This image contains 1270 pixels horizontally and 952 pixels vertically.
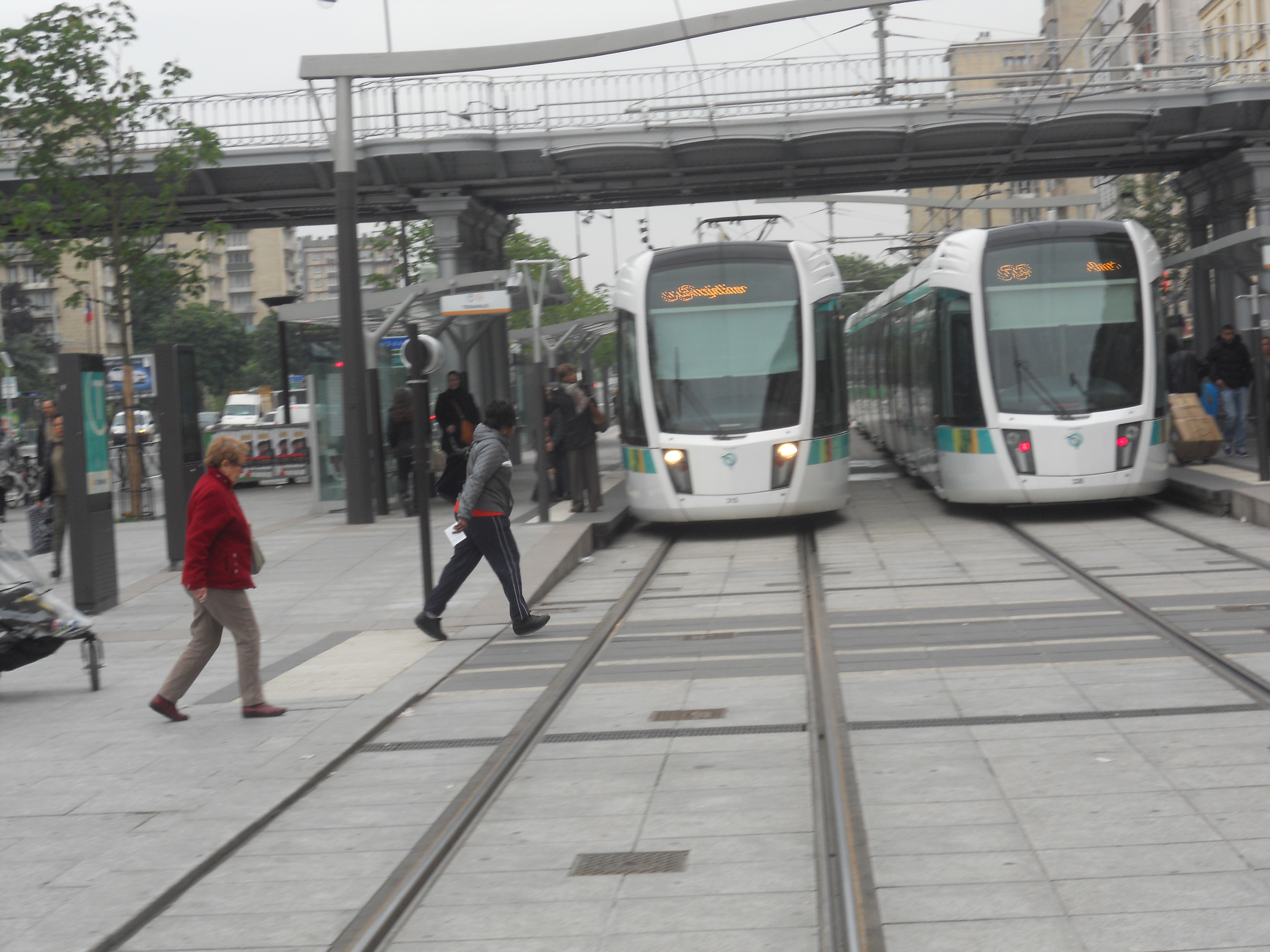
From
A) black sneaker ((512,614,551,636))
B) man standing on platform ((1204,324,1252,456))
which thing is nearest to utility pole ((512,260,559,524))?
black sneaker ((512,614,551,636))

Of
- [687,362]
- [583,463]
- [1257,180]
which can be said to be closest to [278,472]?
[583,463]

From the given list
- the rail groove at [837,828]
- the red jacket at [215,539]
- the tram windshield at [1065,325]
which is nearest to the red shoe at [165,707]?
the red jacket at [215,539]

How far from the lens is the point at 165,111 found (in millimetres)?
23500

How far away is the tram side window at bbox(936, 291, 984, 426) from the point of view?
1612 cm

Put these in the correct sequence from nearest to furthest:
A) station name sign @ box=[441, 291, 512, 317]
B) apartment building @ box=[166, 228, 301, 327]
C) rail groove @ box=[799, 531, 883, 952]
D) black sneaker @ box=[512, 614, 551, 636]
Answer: rail groove @ box=[799, 531, 883, 952]
black sneaker @ box=[512, 614, 551, 636]
station name sign @ box=[441, 291, 512, 317]
apartment building @ box=[166, 228, 301, 327]

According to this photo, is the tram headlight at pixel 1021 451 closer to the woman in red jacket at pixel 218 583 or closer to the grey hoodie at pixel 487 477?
the grey hoodie at pixel 487 477

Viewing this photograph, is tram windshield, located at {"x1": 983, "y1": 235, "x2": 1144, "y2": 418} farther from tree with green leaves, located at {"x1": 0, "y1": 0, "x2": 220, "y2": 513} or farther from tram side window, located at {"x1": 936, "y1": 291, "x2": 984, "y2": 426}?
tree with green leaves, located at {"x1": 0, "y1": 0, "x2": 220, "y2": 513}

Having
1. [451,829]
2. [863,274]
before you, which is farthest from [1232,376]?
[863,274]

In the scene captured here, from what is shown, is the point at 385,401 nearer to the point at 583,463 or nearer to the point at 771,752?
the point at 583,463

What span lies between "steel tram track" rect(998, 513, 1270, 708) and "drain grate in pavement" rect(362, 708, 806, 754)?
2207 millimetres

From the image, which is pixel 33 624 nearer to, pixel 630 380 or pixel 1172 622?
pixel 1172 622

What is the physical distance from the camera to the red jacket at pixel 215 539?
8125mm

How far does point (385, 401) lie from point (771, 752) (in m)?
15.7

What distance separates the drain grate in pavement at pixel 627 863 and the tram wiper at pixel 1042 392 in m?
11.2
